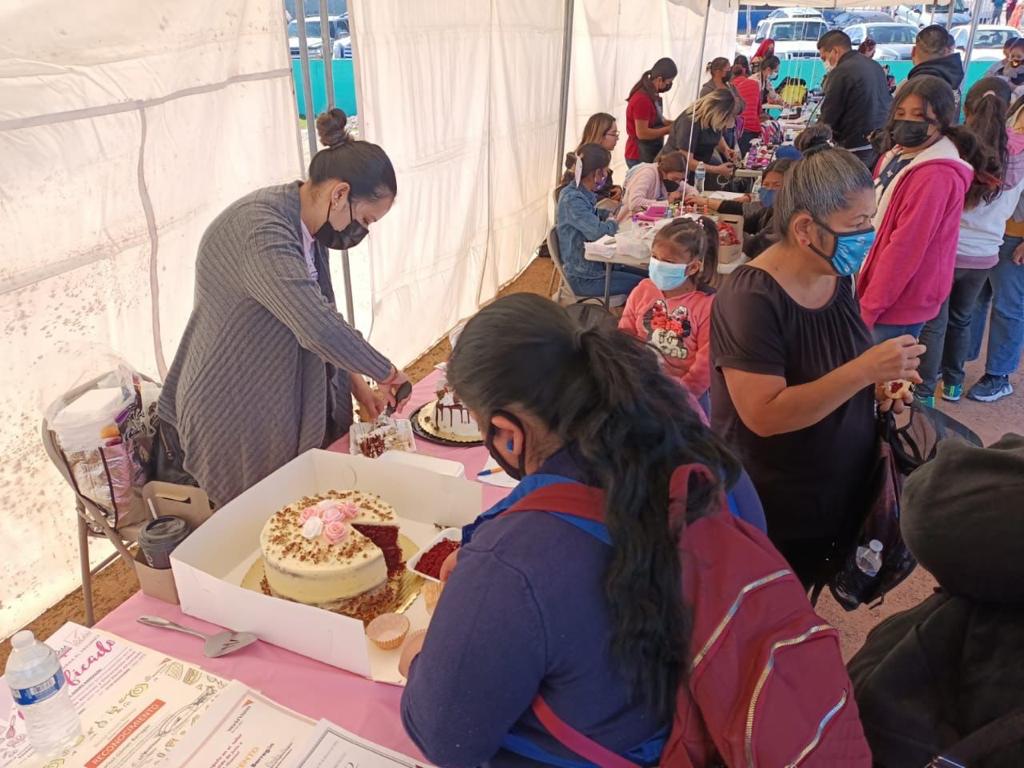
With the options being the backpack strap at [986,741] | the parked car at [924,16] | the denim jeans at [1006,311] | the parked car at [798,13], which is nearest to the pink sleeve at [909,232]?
the denim jeans at [1006,311]

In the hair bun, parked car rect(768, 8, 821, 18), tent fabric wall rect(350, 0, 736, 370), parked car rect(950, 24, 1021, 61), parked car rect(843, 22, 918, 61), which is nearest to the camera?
the hair bun

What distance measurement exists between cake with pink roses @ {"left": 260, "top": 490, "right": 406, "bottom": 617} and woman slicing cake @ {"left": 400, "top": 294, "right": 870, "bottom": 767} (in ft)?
1.84

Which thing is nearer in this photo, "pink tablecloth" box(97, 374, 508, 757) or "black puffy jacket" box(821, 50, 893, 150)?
"pink tablecloth" box(97, 374, 508, 757)

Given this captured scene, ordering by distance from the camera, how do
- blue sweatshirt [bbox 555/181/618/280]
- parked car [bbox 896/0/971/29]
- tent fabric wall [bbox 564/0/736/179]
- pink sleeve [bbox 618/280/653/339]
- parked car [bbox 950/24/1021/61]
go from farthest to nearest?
parked car [bbox 896/0/971/29] → parked car [bbox 950/24/1021/61] → tent fabric wall [bbox 564/0/736/179] → blue sweatshirt [bbox 555/181/618/280] → pink sleeve [bbox 618/280/653/339]

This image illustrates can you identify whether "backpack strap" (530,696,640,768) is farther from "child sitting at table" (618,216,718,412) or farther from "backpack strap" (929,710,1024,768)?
"child sitting at table" (618,216,718,412)

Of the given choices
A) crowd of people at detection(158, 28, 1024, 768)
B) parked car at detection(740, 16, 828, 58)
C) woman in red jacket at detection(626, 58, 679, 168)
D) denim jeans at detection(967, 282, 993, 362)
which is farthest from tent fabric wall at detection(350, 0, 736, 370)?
parked car at detection(740, 16, 828, 58)

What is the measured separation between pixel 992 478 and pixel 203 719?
3.94ft

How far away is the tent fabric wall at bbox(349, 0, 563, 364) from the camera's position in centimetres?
381

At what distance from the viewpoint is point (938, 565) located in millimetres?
944

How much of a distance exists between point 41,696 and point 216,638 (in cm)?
30

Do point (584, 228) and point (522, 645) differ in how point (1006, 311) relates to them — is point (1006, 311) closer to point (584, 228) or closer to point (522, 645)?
point (584, 228)

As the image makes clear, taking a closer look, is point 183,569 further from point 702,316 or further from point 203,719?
point 702,316

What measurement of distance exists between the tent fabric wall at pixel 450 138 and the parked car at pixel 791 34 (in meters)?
13.5

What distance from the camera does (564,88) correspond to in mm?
6258
